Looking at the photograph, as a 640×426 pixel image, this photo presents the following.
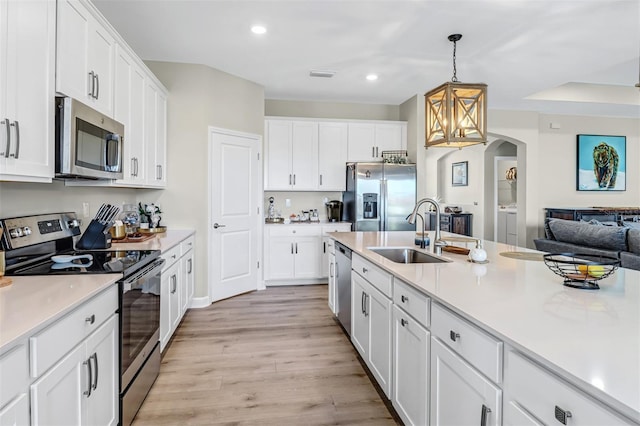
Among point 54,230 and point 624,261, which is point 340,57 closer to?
point 54,230

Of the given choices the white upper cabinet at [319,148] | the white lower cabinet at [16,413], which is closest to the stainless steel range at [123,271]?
the white lower cabinet at [16,413]

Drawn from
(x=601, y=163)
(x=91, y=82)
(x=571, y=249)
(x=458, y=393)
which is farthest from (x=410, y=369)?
(x=601, y=163)

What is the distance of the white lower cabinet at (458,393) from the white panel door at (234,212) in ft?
10.6

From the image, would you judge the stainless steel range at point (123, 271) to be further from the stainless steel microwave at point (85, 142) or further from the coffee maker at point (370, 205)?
the coffee maker at point (370, 205)

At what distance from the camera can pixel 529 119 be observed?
6090 millimetres

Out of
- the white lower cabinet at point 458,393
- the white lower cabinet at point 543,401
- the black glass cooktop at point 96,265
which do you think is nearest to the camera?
the white lower cabinet at point 543,401

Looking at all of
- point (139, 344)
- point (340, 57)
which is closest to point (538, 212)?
point (340, 57)

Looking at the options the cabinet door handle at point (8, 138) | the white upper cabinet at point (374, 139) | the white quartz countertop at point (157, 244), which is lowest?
the white quartz countertop at point (157, 244)

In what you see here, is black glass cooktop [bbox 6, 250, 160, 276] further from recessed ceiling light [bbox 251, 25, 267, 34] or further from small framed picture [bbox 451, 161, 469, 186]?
small framed picture [bbox 451, 161, 469, 186]

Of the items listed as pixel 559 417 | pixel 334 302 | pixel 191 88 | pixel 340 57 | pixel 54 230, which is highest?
pixel 340 57

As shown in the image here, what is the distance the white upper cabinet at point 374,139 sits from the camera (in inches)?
216

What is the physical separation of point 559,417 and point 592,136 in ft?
24.2

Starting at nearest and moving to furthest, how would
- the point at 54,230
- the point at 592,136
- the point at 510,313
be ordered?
1. the point at 510,313
2. the point at 54,230
3. the point at 592,136

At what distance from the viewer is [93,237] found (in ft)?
8.21
